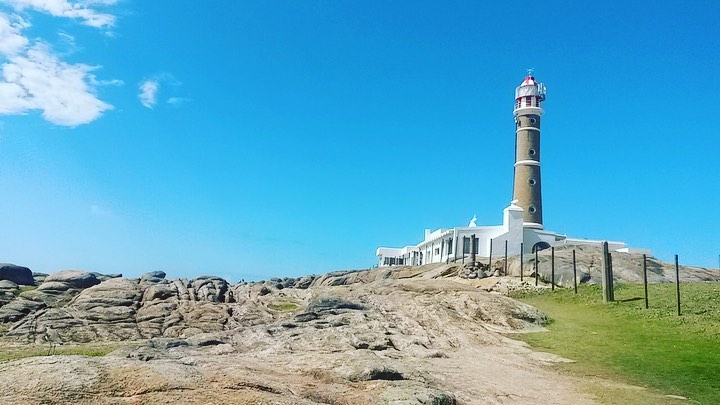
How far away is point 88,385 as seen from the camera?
274 inches

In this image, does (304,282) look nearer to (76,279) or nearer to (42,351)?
(76,279)

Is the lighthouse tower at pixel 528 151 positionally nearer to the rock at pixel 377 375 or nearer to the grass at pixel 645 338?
the grass at pixel 645 338

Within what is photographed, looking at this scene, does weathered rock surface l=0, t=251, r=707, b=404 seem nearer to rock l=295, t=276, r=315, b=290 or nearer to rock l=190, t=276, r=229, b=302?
rock l=190, t=276, r=229, b=302

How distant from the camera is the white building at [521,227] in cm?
6184

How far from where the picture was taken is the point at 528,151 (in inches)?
2854

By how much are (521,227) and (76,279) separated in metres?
45.4

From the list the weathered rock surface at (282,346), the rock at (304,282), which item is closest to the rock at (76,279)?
the weathered rock surface at (282,346)

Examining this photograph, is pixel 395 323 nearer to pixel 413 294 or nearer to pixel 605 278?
pixel 413 294

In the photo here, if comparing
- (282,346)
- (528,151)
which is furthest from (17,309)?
(528,151)

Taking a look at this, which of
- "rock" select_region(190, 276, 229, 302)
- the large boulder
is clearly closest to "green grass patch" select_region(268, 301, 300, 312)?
"rock" select_region(190, 276, 229, 302)

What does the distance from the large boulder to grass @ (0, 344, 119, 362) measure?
32676 millimetres

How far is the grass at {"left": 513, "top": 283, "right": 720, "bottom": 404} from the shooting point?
14195 mm

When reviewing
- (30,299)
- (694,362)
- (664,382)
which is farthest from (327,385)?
(30,299)

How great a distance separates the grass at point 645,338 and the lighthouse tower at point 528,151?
40.8 metres
